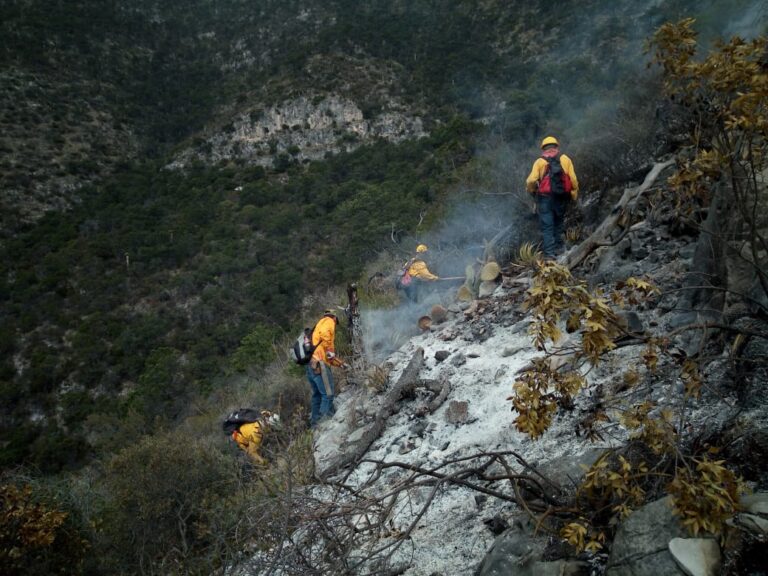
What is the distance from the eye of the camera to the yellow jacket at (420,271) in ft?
25.9

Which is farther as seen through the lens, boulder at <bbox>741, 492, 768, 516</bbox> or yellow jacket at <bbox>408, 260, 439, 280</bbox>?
yellow jacket at <bbox>408, 260, 439, 280</bbox>

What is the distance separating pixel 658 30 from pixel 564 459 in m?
2.32

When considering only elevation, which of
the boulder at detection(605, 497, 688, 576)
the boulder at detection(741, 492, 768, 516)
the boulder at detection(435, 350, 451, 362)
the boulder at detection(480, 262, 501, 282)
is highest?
the boulder at detection(741, 492, 768, 516)

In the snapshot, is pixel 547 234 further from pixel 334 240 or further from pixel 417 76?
pixel 417 76

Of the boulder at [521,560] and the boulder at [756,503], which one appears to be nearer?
the boulder at [756,503]

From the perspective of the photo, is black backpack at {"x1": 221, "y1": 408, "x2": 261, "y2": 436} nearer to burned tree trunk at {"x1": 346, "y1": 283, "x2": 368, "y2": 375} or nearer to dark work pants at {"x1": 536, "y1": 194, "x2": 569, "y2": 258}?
burned tree trunk at {"x1": 346, "y1": 283, "x2": 368, "y2": 375}

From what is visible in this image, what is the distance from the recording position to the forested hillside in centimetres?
962

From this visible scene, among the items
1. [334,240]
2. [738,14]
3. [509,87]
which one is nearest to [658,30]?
[738,14]

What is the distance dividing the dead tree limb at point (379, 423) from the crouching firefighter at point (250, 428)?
0.96 m

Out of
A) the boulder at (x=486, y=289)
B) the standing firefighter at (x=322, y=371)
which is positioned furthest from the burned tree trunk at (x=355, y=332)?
the boulder at (x=486, y=289)

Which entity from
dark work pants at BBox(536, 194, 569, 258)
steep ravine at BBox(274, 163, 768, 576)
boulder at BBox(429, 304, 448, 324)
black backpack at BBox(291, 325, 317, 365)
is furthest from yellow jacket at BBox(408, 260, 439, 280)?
Answer: black backpack at BBox(291, 325, 317, 365)

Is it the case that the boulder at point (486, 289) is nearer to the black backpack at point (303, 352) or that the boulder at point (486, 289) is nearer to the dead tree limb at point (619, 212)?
the dead tree limb at point (619, 212)

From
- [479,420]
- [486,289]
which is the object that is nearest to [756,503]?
[479,420]

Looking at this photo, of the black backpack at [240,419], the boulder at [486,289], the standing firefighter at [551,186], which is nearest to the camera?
the standing firefighter at [551,186]
